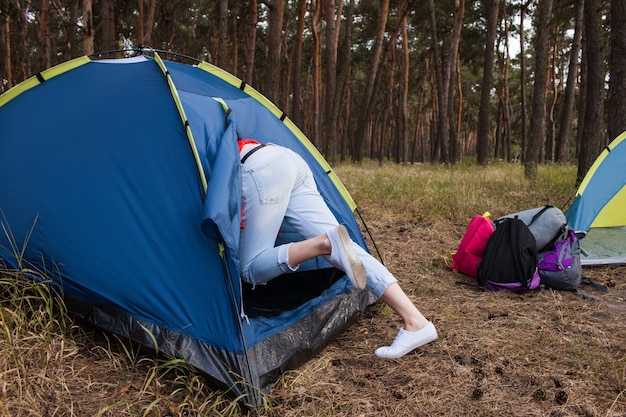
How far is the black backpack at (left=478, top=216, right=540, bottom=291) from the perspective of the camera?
3.72 meters

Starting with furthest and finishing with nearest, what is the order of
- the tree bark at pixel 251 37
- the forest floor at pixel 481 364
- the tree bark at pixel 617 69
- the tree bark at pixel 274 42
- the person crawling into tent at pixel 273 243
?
1. the tree bark at pixel 251 37
2. the tree bark at pixel 274 42
3. the tree bark at pixel 617 69
4. the person crawling into tent at pixel 273 243
5. the forest floor at pixel 481 364

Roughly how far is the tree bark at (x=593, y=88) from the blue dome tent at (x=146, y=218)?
5.55 metres

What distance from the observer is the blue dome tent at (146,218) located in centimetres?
237

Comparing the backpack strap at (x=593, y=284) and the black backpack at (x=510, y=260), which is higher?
the black backpack at (x=510, y=260)

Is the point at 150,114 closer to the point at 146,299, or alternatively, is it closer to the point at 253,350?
the point at 146,299

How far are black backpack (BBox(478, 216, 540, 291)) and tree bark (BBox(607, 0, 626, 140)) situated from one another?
410cm

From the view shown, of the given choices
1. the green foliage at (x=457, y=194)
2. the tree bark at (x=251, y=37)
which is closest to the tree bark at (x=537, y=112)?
the green foliage at (x=457, y=194)

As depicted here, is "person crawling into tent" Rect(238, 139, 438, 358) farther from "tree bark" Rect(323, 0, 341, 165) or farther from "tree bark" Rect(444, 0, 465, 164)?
"tree bark" Rect(444, 0, 465, 164)

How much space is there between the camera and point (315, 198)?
9.39 ft

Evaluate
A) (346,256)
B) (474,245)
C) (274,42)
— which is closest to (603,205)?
(474,245)

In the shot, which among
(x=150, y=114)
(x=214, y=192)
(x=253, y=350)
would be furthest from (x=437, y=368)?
(x=150, y=114)

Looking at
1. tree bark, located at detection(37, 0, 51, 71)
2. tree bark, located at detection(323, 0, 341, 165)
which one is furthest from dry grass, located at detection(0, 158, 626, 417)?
tree bark, located at detection(37, 0, 51, 71)

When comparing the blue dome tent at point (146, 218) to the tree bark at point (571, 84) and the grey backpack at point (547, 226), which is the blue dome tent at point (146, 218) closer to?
the grey backpack at point (547, 226)

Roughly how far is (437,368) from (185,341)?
1313mm
